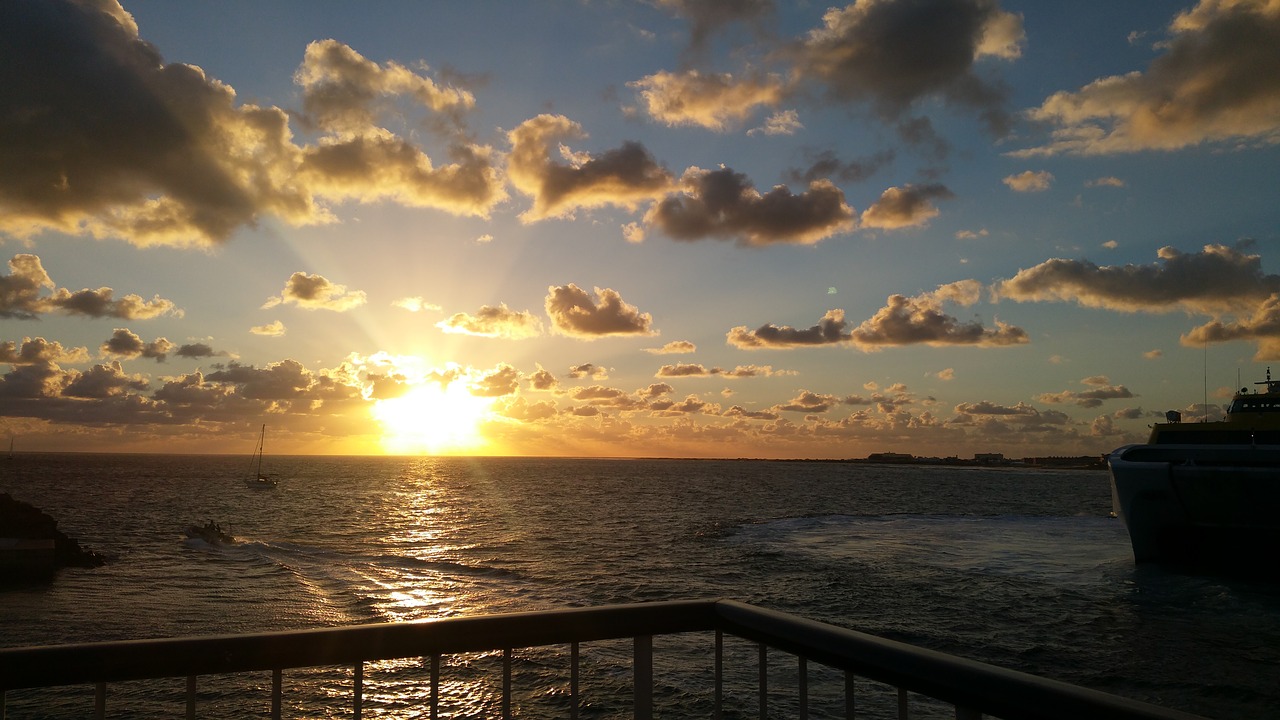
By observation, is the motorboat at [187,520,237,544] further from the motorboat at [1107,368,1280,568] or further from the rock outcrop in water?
the motorboat at [1107,368,1280,568]

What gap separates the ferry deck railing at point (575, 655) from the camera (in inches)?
87.7

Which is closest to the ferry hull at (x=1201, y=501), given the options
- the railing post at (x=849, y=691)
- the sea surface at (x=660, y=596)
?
the sea surface at (x=660, y=596)

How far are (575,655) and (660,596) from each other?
25.2 metres

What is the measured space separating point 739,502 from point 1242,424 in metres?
65.0

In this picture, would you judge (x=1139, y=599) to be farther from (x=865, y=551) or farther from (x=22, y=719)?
(x=22, y=719)

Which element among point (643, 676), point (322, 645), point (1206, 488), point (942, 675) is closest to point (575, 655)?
point (643, 676)

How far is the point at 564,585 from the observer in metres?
30.5

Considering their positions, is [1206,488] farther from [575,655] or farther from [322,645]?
[322,645]

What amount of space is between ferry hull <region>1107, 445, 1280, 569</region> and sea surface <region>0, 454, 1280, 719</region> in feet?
3.80

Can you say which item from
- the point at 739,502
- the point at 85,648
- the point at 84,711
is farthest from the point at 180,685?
the point at 739,502

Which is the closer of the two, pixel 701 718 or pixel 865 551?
pixel 701 718

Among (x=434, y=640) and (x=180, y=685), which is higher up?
(x=434, y=640)

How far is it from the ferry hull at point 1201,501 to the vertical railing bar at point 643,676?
24.0 m

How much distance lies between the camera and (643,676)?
3332 millimetres
